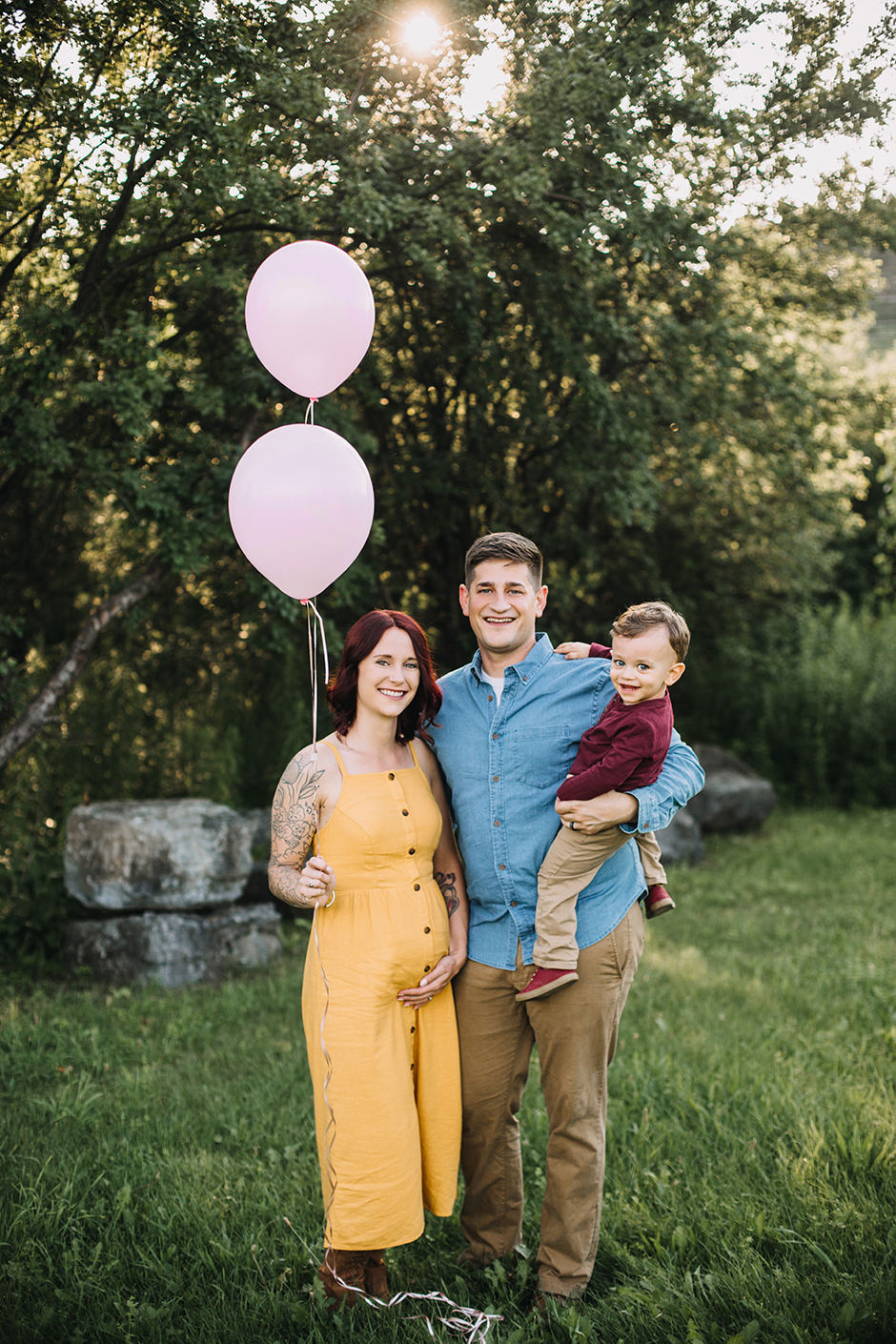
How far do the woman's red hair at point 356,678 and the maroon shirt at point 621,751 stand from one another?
0.49 meters

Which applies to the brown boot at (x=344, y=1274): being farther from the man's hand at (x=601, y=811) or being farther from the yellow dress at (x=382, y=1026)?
the man's hand at (x=601, y=811)

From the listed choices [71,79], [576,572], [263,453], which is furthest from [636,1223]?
[576,572]

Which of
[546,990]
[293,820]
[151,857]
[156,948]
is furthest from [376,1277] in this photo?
[151,857]

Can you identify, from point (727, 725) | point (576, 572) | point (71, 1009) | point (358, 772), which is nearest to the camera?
point (358, 772)

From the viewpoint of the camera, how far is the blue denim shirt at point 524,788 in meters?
2.71

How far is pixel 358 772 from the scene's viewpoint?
2.69 metres

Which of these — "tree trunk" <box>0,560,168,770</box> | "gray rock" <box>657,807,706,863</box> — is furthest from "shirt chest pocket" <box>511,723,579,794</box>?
"gray rock" <box>657,807,706,863</box>

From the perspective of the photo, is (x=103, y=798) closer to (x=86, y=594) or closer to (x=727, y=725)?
(x=86, y=594)

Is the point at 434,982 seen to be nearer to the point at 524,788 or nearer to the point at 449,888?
the point at 449,888

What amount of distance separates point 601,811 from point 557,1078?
0.82m

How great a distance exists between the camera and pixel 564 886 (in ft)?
8.60

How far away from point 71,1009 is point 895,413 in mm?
9218

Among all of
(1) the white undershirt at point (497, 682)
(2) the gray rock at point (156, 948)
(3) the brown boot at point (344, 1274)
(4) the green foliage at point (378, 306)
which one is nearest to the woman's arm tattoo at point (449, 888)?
(1) the white undershirt at point (497, 682)

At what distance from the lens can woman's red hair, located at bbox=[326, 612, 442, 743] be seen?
270 centimetres
